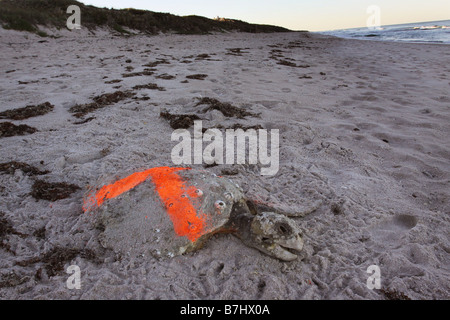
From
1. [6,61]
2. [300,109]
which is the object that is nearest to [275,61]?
[300,109]

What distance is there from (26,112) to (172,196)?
3377 mm

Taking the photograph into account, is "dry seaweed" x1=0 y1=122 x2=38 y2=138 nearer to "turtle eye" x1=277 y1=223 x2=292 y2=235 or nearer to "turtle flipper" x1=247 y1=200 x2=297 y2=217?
"turtle flipper" x1=247 y1=200 x2=297 y2=217

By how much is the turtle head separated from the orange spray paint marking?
1.20ft

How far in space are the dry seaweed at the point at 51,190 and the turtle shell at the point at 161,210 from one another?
350mm

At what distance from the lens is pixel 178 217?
1.92m

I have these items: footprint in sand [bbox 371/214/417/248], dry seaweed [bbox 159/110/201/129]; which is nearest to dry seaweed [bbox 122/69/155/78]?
dry seaweed [bbox 159/110/201/129]

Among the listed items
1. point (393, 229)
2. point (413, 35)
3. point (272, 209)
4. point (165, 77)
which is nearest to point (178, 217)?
point (272, 209)

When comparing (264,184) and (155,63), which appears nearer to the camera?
(264,184)

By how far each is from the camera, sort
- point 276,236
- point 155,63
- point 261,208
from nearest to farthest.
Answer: point 276,236
point 261,208
point 155,63

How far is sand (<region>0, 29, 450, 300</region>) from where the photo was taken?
1690 mm

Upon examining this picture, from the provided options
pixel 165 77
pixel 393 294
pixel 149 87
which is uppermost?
pixel 165 77

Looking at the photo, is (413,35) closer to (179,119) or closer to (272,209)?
(179,119)

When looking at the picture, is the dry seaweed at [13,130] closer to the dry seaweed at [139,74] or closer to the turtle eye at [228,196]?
the turtle eye at [228,196]

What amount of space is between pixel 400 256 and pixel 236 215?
111cm
